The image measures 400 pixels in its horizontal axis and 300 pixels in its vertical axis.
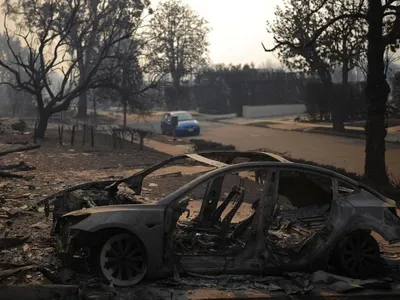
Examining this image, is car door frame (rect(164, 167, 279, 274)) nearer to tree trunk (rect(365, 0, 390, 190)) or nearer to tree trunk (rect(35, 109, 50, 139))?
tree trunk (rect(365, 0, 390, 190))

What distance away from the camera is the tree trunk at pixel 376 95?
1066 cm

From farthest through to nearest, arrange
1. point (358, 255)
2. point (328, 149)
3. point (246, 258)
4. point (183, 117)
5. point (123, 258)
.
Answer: point (183, 117) → point (328, 149) → point (358, 255) → point (246, 258) → point (123, 258)

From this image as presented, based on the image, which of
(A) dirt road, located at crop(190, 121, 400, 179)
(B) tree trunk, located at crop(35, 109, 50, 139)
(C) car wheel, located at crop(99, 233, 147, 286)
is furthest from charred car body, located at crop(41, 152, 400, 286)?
(B) tree trunk, located at crop(35, 109, 50, 139)

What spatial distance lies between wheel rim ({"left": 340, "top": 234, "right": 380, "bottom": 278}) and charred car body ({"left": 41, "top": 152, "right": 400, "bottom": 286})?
1 cm

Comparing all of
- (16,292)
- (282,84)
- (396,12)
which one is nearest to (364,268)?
(16,292)

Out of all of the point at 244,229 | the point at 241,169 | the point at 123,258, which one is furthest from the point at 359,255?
the point at 123,258

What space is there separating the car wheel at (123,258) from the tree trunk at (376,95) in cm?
739

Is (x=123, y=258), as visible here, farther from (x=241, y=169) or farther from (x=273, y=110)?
(x=273, y=110)

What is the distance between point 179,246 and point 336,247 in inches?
68.1

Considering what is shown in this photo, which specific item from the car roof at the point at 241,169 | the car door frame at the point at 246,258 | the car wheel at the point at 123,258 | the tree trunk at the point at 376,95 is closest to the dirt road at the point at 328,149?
the tree trunk at the point at 376,95

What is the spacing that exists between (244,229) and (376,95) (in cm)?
663

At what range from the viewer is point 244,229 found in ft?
17.6

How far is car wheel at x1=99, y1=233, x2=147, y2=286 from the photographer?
186 inches

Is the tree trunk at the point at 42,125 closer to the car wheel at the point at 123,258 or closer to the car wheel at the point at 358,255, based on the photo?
the car wheel at the point at 123,258
